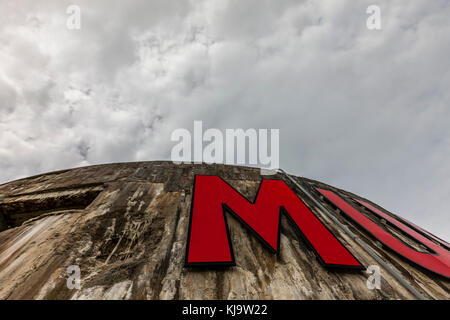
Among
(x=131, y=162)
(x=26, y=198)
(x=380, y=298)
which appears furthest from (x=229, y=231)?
(x=26, y=198)

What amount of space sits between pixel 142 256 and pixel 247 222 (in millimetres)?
2310

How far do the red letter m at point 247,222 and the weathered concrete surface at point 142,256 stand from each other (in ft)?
0.61

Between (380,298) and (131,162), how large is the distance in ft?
23.3

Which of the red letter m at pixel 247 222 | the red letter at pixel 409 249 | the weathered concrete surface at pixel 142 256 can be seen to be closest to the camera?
the weathered concrete surface at pixel 142 256

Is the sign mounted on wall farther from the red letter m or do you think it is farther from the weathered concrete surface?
the weathered concrete surface

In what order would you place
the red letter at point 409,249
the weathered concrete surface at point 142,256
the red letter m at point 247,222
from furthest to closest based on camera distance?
the red letter at point 409,249
the red letter m at point 247,222
the weathered concrete surface at point 142,256

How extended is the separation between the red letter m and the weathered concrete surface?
7.3 inches

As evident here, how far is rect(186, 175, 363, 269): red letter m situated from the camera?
146 inches

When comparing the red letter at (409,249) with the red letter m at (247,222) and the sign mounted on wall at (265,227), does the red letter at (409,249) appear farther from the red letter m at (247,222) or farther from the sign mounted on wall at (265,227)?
the red letter m at (247,222)

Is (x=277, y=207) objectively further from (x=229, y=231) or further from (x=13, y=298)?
(x=13, y=298)

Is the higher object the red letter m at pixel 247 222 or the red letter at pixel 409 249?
the red letter m at pixel 247 222

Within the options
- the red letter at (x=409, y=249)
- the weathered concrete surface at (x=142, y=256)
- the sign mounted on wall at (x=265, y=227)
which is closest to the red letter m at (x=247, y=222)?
the sign mounted on wall at (x=265, y=227)

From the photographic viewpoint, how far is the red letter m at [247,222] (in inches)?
146
